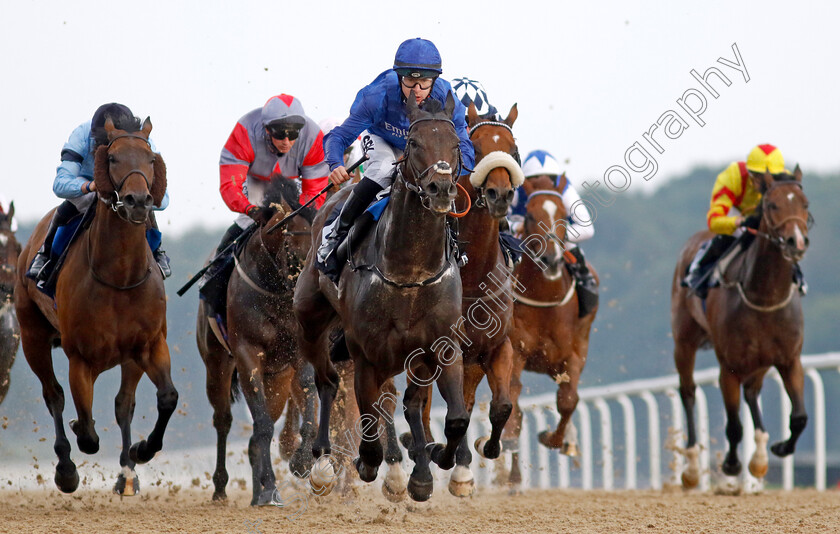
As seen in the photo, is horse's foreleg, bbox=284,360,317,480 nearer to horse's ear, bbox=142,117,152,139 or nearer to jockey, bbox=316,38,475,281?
jockey, bbox=316,38,475,281

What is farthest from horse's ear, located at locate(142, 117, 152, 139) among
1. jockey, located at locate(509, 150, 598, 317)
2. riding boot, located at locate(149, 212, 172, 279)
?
jockey, located at locate(509, 150, 598, 317)

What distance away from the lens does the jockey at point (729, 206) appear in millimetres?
9114

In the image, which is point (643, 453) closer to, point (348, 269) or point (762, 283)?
point (762, 283)

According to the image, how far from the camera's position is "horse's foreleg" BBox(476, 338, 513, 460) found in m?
6.17

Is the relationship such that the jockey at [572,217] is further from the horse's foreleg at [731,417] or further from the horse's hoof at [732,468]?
the horse's hoof at [732,468]

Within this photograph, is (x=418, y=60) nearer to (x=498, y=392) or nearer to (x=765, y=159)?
(x=498, y=392)

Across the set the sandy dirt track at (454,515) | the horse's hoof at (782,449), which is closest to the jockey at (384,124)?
the sandy dirt track at (454,515)

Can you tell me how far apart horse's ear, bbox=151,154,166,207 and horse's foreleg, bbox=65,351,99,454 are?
110 centimetres

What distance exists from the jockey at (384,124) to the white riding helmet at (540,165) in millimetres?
3179

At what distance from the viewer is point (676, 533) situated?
5.76 meters

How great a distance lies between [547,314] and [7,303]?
4.33 metres

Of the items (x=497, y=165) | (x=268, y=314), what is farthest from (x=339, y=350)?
(x=497, y=165)

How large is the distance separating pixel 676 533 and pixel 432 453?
132cm

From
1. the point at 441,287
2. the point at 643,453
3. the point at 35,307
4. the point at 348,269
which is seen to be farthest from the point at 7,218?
the point at 643,453
